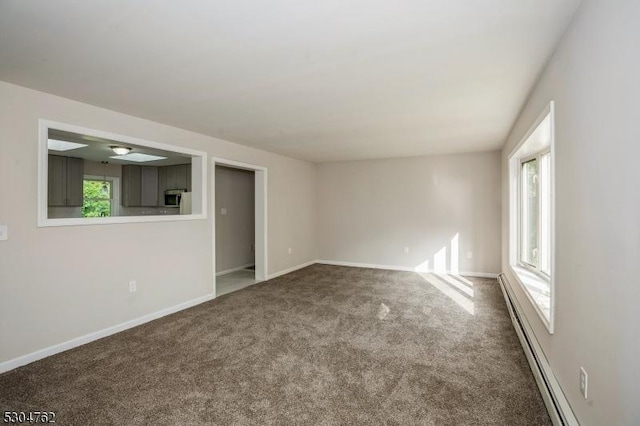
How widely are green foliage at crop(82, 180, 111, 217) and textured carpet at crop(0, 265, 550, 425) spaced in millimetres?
4224

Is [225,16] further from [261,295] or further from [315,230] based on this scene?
[315,230]

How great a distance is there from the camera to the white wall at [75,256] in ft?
8.28


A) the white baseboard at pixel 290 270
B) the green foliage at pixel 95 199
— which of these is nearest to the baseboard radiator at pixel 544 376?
the white baseboard at pixel 290 270

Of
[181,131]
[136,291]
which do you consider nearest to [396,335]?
[136,291]

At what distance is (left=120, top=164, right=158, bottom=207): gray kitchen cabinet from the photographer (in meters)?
6.61

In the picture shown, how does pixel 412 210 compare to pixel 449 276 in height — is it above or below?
above

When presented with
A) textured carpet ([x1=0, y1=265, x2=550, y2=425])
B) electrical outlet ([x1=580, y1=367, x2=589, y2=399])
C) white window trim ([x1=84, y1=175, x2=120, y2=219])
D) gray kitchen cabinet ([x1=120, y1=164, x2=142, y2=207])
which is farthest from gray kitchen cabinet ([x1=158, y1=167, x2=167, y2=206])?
electrical outlet ([x1=580, y1=367, x2=589, y2=399])

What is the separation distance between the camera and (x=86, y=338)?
300cm

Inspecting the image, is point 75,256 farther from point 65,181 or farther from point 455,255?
point 455,255

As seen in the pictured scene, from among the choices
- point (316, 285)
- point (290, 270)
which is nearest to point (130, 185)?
point (290, 270)

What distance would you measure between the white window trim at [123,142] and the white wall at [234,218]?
184 cm

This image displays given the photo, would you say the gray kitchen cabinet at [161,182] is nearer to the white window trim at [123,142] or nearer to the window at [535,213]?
the white window trim at [123,142]

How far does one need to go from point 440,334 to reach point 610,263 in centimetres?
214

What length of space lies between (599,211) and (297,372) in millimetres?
2200
